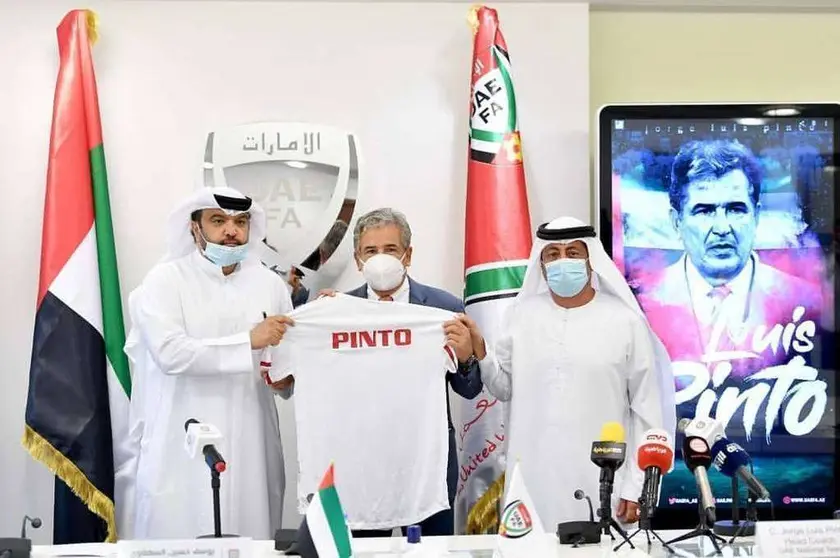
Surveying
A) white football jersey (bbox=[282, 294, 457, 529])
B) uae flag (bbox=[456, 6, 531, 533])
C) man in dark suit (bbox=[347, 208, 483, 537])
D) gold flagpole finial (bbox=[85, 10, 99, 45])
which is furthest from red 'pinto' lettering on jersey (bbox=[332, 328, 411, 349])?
gold flagpole finial (bbox=[85, 10, 99, 45])

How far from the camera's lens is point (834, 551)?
96.3 inches

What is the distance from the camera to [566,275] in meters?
3.56

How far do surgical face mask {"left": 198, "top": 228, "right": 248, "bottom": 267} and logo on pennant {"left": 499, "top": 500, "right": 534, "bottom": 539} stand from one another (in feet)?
5.27

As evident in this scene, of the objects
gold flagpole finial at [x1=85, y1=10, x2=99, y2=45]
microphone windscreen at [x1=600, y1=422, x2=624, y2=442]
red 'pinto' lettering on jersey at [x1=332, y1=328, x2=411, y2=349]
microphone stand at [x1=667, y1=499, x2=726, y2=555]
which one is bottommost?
microphone stand at [x1=667, y1=499, x2=726, y2=555]

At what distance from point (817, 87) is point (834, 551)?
3.08 m

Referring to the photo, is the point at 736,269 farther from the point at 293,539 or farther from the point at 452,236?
the point at 293,539

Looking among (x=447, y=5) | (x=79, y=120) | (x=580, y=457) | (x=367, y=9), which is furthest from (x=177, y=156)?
(x=580, y=457)

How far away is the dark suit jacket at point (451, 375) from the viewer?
3.66m

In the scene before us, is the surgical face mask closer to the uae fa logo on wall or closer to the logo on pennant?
the uae fa logo on wall

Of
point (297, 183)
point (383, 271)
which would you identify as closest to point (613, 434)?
point (383, 271)

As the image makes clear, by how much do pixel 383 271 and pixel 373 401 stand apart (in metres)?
0.46

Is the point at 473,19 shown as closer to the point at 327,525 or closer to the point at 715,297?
the point at 715,297

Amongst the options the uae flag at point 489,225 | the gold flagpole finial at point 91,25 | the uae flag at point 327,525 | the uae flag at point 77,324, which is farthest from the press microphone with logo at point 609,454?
the gold flagpole finial at point 91,25

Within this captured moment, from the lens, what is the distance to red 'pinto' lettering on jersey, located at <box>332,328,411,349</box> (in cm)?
362
